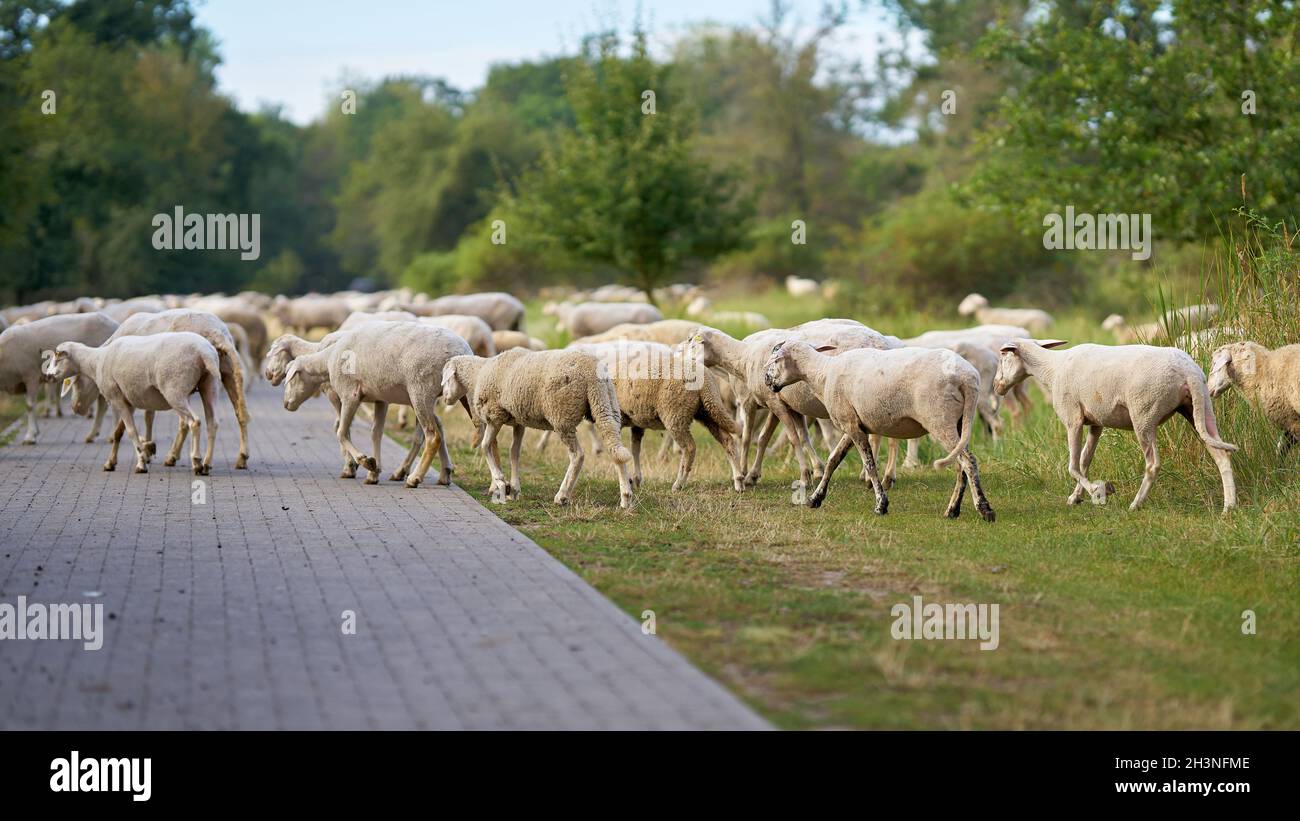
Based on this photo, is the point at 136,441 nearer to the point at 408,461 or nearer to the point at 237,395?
the point at 237,395

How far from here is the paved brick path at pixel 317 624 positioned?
236 inches

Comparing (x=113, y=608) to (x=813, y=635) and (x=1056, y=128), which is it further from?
(x=1056, y=128)

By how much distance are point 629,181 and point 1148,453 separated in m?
22.4

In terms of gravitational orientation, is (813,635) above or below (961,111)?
below

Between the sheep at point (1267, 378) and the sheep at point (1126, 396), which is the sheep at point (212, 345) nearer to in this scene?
the sheep at point (1126, 396)

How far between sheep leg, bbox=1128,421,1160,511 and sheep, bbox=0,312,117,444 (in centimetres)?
1255

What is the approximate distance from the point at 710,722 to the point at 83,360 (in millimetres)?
11826

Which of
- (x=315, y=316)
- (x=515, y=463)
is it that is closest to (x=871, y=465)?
(x=515, y=463)

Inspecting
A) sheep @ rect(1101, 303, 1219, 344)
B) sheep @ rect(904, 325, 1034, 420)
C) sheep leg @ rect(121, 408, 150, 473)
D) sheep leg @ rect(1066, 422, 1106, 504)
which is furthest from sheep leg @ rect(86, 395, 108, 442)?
sheep @ rect(1101, 303, 1219, 344)

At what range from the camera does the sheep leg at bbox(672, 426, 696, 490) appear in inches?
523

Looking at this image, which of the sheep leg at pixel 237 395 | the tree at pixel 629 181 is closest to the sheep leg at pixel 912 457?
the sheep leg at pixel 237 395

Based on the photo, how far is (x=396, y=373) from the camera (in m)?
13.7

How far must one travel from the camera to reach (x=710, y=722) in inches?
229
